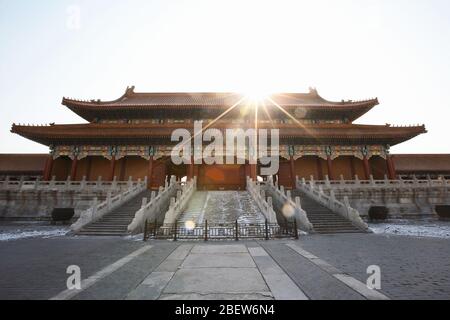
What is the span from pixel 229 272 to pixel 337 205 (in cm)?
1041

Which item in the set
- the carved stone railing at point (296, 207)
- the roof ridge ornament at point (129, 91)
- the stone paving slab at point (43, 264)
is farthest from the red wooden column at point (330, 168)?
the roof ridge ornament at point (129, 91)

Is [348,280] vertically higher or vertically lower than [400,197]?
lower

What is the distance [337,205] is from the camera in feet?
41.8

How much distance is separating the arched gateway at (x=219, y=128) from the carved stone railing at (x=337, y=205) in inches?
147

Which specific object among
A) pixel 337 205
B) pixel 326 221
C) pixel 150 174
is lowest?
pixel 326 221

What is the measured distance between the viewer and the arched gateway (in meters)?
19.4

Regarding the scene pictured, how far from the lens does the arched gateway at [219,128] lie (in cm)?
1936

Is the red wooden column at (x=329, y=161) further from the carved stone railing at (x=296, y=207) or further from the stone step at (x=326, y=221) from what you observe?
the carved stone railing at (x=296, y=207)

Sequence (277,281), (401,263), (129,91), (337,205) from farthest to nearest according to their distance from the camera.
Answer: (129,91) < (337,205) < (401,263) < (277,281)

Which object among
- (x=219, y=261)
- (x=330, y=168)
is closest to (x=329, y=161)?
(x=330, y=168)

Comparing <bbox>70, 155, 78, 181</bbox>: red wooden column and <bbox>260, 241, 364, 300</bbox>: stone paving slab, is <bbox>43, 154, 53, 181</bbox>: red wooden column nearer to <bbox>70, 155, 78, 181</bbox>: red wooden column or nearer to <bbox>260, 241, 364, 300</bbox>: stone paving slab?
<bbox>70, 155, 78, 181</bbox>: red wooden column

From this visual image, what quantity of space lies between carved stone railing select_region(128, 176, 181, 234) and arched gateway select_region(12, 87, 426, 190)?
414cm

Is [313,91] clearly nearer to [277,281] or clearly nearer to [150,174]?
[150,174]

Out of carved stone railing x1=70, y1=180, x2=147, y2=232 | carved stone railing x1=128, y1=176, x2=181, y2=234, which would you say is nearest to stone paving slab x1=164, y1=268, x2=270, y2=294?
carved stone railing x1=128, y1=176, x2=181, y2=234
